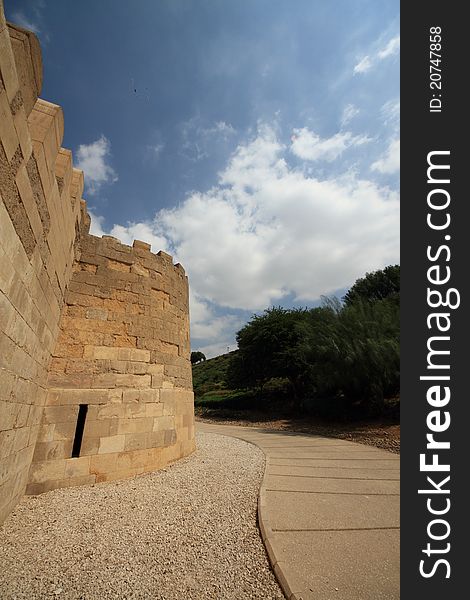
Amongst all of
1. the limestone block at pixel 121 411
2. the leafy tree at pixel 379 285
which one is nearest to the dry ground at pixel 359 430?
the limestone block at pixel 121 411

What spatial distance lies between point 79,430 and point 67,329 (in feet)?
5.50

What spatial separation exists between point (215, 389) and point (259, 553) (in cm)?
3160

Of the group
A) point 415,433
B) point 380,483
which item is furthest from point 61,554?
point 380,483

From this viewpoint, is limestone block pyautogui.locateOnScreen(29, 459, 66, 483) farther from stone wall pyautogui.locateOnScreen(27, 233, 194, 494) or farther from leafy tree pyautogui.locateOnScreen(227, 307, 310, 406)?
leafy tree pyautogui.locateOnScreen(227, 307, 310, 406)

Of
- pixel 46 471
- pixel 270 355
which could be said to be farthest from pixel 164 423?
pixel 270 355

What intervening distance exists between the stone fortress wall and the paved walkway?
252cm

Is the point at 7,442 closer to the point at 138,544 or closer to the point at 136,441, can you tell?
the point at 138,544

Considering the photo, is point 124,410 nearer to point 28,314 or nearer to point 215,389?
point 28,314

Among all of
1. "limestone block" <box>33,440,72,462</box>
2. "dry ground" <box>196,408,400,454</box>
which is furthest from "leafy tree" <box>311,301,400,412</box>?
"limestone block" <box>33,440,72,462</box>

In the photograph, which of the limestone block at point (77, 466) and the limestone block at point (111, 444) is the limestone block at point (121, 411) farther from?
the limestone block at point (77, 466)

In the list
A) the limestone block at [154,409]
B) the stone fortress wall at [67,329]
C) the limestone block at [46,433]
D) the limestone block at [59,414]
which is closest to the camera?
the stone fortress wall at [67,329]

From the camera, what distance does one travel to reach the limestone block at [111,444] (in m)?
4.66

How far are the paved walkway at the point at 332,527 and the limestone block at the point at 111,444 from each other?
243 centimetres

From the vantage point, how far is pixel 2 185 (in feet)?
7.36
